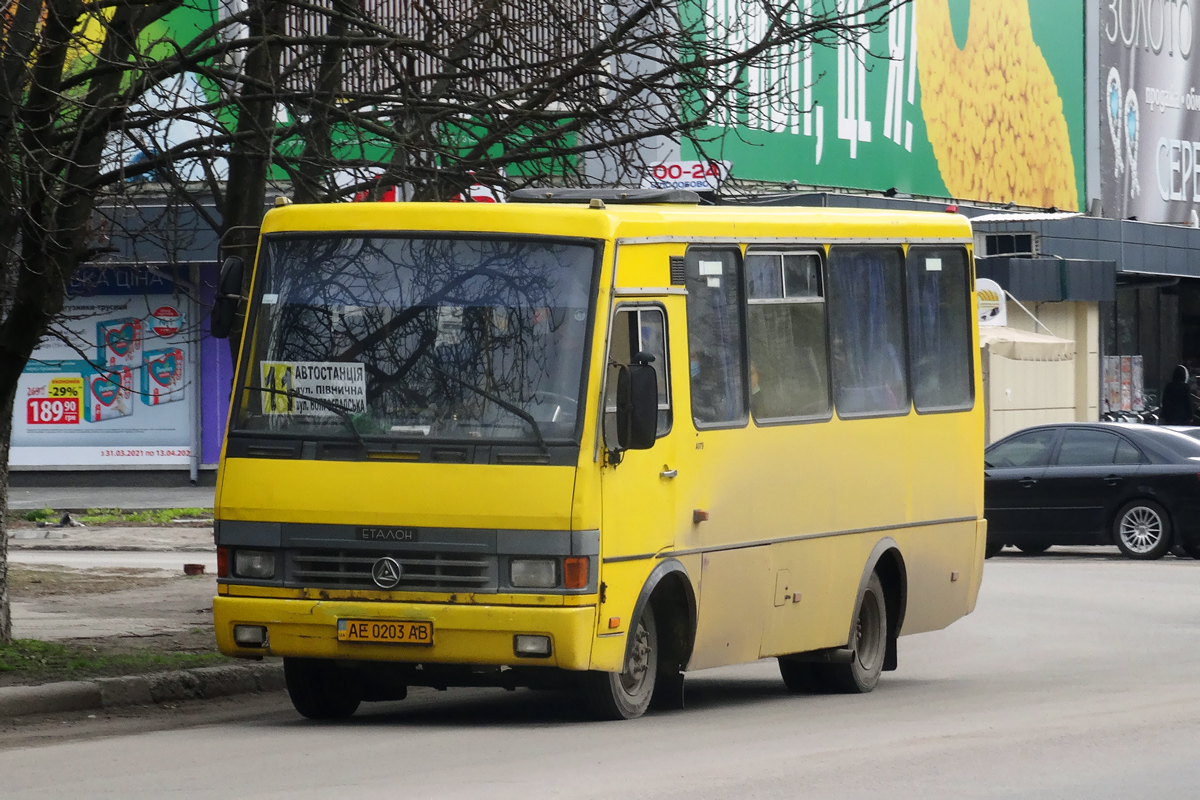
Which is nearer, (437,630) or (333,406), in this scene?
(437,630)

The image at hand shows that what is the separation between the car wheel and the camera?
72.7ft

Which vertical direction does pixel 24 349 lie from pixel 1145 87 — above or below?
below

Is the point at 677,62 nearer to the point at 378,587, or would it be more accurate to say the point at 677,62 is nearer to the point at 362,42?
the point at 362,42

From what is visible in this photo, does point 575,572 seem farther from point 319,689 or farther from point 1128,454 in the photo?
point 1128,454

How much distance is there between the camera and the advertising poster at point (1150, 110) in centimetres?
4359

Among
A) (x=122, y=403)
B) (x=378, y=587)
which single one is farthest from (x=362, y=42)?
(x=122, y=403)

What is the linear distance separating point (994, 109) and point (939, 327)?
26435 mm

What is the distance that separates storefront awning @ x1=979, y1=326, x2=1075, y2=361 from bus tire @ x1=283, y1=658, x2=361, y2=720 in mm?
20354

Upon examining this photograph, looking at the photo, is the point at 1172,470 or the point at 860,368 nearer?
the point at 860,368

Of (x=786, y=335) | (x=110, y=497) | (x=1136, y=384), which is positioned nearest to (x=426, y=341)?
(x=786, y=335)

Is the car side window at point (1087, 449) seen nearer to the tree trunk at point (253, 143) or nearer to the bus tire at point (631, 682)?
the tree trunk at point (253, 143)

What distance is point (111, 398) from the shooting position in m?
33.5

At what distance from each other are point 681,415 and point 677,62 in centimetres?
332

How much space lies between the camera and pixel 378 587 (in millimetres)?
9758
